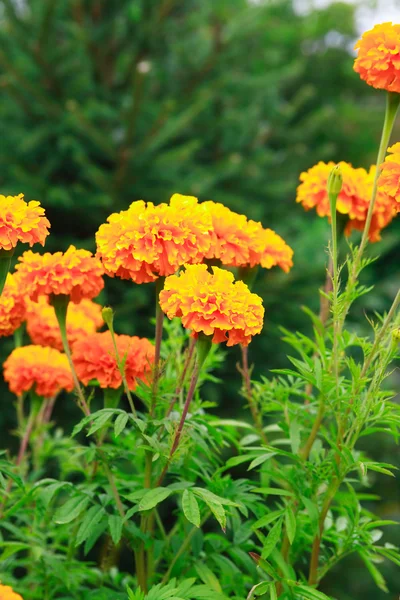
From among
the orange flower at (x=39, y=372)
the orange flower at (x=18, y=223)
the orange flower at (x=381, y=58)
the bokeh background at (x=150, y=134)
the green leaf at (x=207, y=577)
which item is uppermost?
the bokeh background at (x=150, y=134)

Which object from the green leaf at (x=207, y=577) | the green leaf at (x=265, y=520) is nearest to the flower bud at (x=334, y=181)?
the green leaf at (x=265, y=520)

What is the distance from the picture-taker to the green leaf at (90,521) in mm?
969

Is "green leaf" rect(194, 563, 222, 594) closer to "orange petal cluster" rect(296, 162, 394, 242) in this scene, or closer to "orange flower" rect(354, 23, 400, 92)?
"orange petal cluster" rect(296, 162, 394, 242)

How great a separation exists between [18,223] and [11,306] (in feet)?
0.78

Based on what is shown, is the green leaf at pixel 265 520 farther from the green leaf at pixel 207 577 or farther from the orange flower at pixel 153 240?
the orange flower at pixel 153 240

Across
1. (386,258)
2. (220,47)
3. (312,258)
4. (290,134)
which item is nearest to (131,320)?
(312,258)

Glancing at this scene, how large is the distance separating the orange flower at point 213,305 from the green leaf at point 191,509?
0.62 feet

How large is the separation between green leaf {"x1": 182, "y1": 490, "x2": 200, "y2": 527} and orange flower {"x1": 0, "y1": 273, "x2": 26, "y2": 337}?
0.40 meters

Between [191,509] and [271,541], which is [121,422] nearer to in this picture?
[191,509]

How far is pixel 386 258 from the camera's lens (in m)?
6.69

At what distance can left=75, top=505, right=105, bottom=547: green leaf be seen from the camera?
0.97 meters

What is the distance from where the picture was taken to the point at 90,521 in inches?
39.1

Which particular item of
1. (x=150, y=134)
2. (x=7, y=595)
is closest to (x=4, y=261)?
(x=7, y=595)

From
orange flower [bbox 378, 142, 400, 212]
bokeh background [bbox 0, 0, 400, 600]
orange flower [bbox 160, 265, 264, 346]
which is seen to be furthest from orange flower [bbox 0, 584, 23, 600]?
bokeh background [bbox 0, 0, 400, 600]
